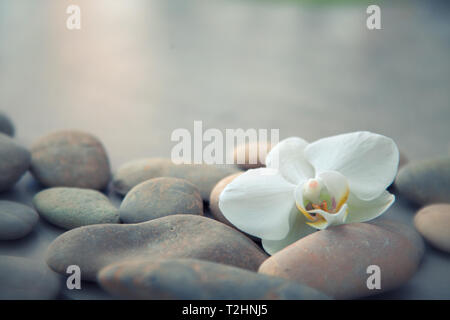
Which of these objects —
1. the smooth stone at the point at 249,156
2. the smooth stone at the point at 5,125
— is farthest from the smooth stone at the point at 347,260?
the smooth stone at the point at 5,125

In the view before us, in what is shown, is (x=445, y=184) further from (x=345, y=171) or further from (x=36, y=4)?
(x=36, y=4)

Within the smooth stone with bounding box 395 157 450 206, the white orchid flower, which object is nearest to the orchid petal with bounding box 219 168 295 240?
the white orchid flower

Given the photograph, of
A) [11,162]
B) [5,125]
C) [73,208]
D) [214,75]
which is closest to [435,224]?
[73,208]

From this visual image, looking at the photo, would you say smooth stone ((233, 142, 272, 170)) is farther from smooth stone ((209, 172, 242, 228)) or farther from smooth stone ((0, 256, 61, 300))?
smooth stone ((0, 256, 61, 300))

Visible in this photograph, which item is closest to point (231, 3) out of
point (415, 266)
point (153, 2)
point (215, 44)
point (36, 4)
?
point (153, 2)

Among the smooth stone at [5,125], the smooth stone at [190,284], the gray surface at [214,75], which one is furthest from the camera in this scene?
the gray surface at [214,75]

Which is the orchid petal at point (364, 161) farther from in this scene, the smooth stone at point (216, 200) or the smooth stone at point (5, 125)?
the smooth stone at point (5, 125)

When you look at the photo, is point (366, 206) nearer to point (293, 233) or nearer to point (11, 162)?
point (293, 233)
